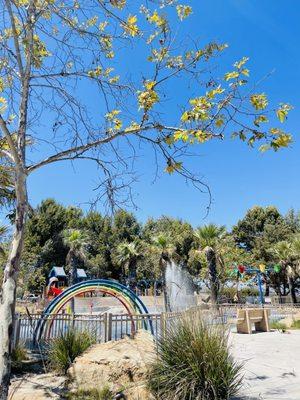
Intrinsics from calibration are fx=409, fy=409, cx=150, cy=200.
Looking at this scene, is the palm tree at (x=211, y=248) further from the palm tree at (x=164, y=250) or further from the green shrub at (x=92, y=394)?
the green shrub at (x=92, y=394)

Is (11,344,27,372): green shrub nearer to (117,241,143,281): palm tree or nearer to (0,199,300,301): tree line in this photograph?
(0,199,300,301): tree line

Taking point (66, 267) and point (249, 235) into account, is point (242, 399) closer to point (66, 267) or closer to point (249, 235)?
point (66, 267)

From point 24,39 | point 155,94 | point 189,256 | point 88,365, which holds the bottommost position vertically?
point 88,365

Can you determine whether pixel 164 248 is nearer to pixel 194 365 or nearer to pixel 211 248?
pixel 211 248

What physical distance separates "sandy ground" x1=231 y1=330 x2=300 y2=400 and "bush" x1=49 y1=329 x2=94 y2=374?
3.17 m

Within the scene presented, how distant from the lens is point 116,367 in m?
7.14

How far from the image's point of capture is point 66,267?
51188mm

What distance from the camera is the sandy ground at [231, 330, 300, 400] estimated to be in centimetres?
640

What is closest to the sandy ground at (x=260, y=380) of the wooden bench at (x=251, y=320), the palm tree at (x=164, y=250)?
the wooden bench at (x=251, y=320)

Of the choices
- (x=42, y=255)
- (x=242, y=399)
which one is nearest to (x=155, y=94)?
(x=242, y=399)

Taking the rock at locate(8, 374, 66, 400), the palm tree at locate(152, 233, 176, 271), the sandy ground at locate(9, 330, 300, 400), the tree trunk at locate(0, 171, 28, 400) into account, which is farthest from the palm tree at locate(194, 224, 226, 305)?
the tree trunk at locate(0, 171, 28, 400)

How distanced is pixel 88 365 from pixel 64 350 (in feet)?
4.23

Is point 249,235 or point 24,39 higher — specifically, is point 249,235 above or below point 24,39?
above

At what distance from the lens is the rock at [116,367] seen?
6.81m
